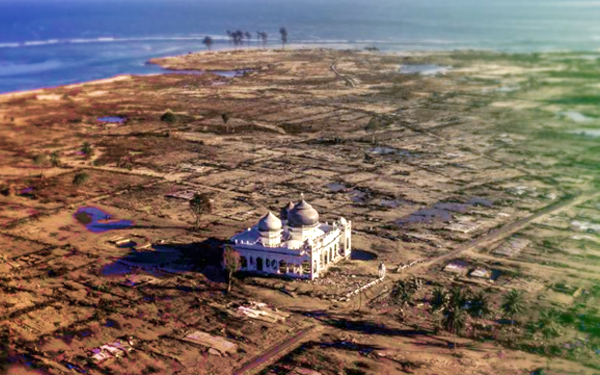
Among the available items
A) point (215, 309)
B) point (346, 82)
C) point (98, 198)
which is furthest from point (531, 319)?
point (346, 82)

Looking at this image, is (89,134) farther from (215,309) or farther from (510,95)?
(510,95)

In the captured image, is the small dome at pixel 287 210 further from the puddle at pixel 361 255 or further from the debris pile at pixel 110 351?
the debris pile at pixel 110 351

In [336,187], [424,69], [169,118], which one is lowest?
[336,187]

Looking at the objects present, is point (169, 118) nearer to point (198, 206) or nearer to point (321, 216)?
point (198, 206)

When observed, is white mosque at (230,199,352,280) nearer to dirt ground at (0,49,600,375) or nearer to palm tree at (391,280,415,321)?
dirt ground at (0,49,600,375)

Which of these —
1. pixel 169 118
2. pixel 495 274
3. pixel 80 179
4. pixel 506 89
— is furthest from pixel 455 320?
pixel 506 89
